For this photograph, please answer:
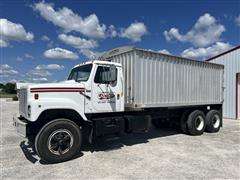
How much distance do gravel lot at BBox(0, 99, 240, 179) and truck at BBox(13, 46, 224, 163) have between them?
533 millimetres

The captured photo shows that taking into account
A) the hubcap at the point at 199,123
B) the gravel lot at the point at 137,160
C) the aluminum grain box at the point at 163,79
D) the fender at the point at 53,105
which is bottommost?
the gravel lot at the point at 137,160

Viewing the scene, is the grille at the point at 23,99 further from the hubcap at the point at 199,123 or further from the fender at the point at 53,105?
the hubcap at the point at 199,123

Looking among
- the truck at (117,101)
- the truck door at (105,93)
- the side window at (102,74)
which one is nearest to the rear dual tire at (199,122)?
the truck at (117,101)

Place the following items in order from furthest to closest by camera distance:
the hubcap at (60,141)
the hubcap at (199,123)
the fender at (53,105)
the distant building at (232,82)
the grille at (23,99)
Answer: the distant building at (232,82)
the hubcap at (199,123)
the grille at (23,99)
the hubcap at (60,141)
the fender at (53,105)

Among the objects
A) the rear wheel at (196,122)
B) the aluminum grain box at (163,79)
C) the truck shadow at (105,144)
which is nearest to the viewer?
the truck shadow at (105,144)

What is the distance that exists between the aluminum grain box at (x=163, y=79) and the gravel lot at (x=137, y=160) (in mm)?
1500

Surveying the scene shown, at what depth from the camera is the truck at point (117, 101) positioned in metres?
5.71

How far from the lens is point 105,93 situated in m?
6.68

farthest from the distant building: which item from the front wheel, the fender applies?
the front wheel

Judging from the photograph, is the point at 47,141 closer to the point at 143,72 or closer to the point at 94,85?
the point at 94,85

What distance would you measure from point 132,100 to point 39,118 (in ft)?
9.82

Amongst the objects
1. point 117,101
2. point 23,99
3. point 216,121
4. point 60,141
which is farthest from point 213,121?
point 23,99

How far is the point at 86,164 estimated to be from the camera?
5.51 meters

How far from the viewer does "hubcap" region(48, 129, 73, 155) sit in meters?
5.63
